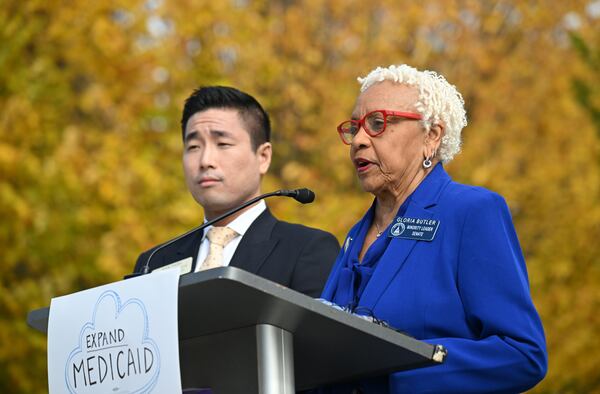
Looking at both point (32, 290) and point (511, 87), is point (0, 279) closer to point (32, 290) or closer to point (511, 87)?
point (32, 290)

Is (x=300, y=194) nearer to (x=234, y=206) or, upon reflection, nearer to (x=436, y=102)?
(x=436, y=102)

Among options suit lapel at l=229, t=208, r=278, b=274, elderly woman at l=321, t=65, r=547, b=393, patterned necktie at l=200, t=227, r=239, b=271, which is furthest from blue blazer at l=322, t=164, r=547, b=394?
patterned necktie at l=200, t=227, r=239, b=271

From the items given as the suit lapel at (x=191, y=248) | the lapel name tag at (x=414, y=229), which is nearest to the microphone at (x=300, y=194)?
the lapel name tag at (x=414, y=229)

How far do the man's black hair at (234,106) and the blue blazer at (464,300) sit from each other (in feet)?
5.31

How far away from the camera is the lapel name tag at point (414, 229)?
3.15 m

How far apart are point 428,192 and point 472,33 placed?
10.1 m

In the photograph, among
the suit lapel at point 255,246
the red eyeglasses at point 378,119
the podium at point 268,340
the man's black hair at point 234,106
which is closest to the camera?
the podium at point 268,340

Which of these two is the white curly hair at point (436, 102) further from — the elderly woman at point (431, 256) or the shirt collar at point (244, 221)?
the shirt collar at point (244, 221)

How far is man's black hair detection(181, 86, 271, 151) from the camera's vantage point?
15.5 ft

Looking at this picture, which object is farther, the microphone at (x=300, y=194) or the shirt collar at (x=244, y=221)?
the shirt collar at (x=244, y=221)

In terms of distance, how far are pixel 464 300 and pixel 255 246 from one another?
151 cm

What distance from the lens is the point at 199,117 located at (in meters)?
4.67

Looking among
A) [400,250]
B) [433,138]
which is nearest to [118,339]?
[400,250]

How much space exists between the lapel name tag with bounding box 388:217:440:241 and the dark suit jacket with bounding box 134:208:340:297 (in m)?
0.92
